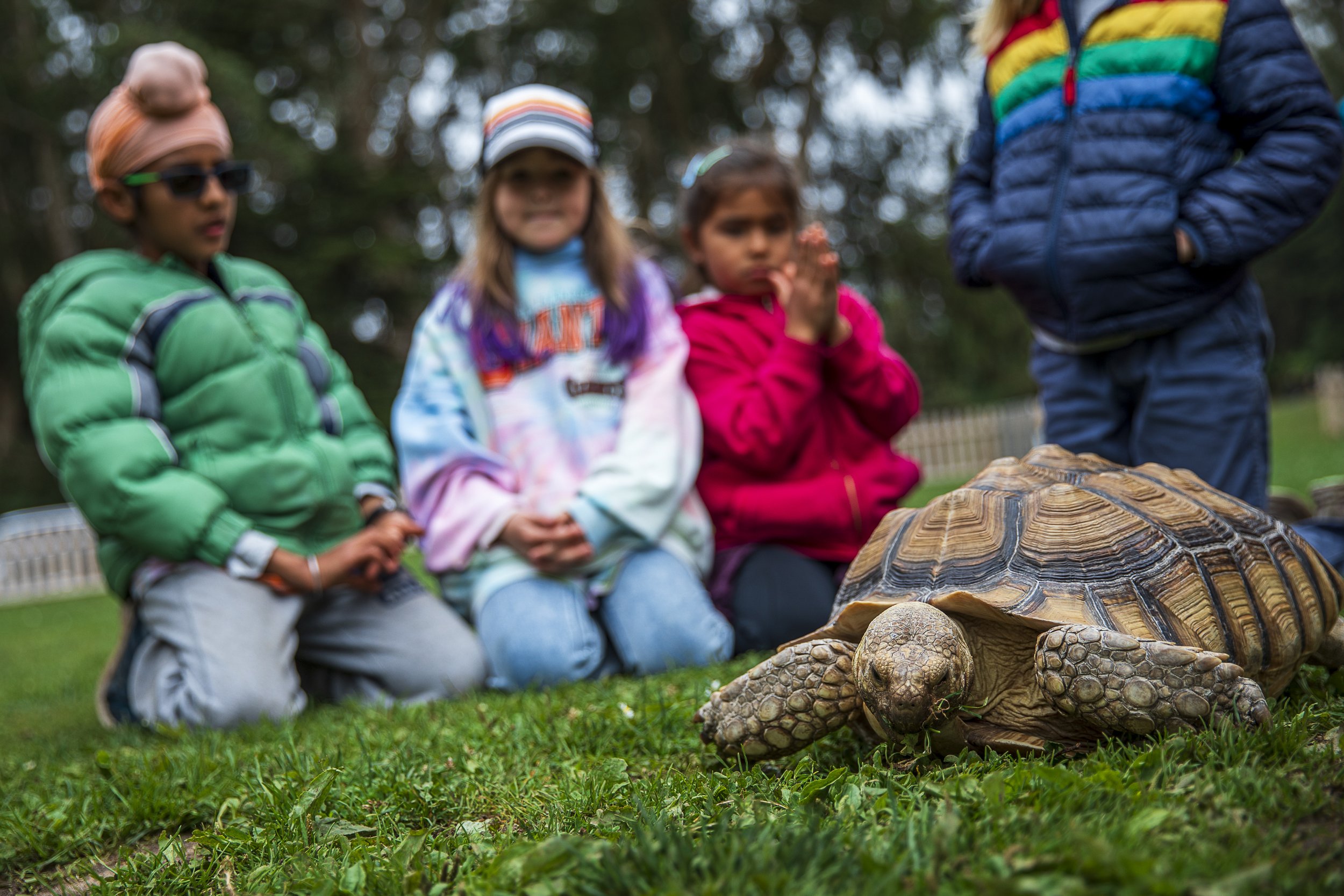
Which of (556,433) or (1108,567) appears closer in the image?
(1108,567)

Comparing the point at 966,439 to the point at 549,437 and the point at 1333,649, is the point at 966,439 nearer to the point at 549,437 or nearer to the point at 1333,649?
the point at 549,437

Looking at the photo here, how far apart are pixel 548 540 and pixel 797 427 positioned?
97 cm

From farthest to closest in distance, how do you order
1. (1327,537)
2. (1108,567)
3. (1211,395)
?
1. (1327,537)
2. (1211,395)
3. (1108,567)

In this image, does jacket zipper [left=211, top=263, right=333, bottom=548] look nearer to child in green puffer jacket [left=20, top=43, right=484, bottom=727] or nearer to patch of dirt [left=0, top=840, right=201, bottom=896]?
child in green puffer jacket [left=20, top=43, right=484, bottom=727]

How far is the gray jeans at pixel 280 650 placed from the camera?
3.46 metres

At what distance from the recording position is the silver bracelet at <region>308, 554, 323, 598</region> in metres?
3.70

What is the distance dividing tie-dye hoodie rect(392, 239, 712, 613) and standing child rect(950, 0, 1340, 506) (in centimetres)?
128

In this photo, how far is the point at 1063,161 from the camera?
3.35m

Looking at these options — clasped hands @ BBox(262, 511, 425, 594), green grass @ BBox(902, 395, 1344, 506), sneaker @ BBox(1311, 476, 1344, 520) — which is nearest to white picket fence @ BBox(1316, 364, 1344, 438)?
green grass @ BBox(902, 395, 1344, 506)

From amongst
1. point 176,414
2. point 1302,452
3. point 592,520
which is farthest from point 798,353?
point 1302,452

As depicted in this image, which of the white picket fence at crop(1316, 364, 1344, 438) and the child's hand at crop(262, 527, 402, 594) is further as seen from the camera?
the white picket fence at crop(1316, 364, 1344, 438)

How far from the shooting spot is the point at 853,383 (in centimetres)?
389

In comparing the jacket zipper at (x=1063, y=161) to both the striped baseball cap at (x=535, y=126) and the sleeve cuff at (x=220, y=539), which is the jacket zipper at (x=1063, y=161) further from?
the sleeve cuff at (x=220, y=539)

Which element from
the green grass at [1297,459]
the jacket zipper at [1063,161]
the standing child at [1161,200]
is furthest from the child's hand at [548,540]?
the jacket zipper at [1063,161]
